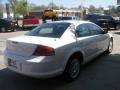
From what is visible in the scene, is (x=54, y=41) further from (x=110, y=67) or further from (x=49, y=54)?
(x=110, y=67)

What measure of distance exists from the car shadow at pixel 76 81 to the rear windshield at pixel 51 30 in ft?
3.90

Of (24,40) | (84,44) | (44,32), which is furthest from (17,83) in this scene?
(84,44)

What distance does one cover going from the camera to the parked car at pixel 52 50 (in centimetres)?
511

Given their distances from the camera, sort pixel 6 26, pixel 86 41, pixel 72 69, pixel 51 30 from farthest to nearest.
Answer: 1. pixel 6 26
2. pixel 86 41
3. pixel 51 30
4. pixel 72 69

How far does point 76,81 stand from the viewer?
597cm

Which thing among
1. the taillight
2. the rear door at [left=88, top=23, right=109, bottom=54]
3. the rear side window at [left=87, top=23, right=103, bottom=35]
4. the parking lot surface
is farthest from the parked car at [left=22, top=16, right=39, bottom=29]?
the taillight

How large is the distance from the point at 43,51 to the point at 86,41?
1815mm

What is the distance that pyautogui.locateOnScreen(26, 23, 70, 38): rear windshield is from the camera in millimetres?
6031

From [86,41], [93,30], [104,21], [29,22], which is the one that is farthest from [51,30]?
[29,22]

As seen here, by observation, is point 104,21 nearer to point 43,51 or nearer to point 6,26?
point 6,26

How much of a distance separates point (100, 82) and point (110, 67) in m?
1.51

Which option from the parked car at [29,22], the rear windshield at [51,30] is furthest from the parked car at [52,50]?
the parked car at [29,22]

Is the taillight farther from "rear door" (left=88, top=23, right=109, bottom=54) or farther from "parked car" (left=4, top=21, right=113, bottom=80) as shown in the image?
"rear door" (left=88, top=23, right=109, bottom=54)

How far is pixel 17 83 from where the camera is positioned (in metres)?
5.84
